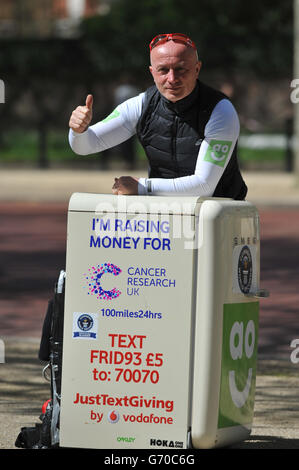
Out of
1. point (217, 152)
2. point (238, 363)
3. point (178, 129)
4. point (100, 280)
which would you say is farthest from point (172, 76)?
point (238, 363)

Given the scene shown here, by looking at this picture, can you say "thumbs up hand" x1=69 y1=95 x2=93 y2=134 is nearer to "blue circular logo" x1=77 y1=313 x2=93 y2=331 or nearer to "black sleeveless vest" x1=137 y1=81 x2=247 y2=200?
"black sleeveless vest" x1=137 y1=81 x2=247 y2=200

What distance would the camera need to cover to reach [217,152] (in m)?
5.32

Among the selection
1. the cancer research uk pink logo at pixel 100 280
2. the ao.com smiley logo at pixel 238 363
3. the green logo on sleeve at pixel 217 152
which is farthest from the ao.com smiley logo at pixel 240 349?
the green logo on sleeve at pixel 217 152

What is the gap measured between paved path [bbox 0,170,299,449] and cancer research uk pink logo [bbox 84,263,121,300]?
1.04 metres

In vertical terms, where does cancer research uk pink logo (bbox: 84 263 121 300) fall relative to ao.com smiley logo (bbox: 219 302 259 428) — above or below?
above

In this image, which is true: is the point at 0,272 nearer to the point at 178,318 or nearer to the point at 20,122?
the point at 178,318

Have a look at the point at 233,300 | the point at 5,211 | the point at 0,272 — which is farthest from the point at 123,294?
the point at 5,211

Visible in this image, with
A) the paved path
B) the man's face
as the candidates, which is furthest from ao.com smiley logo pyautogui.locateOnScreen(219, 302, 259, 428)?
the man's face

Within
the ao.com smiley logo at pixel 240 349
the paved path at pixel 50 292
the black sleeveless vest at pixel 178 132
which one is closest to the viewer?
the ao.com smiley logo at pixel 240 349

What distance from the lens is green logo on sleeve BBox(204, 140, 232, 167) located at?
17.4 feet

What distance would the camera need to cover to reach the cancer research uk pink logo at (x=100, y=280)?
16.9 feet

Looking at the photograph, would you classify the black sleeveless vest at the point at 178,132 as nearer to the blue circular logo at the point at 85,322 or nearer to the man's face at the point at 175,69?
the man's face at the point at 175,69

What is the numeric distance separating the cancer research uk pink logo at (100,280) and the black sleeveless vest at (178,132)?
0.58m

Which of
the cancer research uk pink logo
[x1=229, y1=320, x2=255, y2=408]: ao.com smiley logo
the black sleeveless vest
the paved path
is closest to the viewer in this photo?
the cancer research uk pink logo
